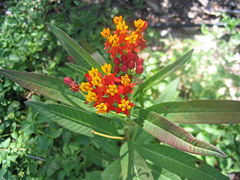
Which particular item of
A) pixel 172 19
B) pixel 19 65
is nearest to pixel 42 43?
pixel 19 65

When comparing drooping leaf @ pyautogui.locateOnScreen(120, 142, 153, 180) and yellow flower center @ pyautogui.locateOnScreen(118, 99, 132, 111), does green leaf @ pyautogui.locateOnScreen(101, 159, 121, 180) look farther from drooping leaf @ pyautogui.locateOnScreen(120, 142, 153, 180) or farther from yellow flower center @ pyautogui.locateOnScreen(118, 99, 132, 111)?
yellow flower center @ pyautogui.locateOnScreen(118, 99, 132, 111)

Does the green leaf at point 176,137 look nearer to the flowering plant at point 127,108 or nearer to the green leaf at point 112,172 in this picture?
the flowering plant at point 127,108

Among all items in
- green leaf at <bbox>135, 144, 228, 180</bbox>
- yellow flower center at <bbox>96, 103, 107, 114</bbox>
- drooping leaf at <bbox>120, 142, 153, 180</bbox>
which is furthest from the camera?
green leaf at <bbox>135, 144, 228, 180</bbox>

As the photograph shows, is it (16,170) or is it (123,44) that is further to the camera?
(16,170)

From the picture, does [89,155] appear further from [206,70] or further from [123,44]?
[206,70]

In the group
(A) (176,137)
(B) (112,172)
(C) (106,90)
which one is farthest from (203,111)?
(B) (112,172)

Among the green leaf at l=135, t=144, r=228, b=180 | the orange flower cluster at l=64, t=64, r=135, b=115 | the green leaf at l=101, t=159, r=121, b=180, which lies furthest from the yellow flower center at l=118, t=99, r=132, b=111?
the green leaf at l=101, t=159, r=121, b=180
